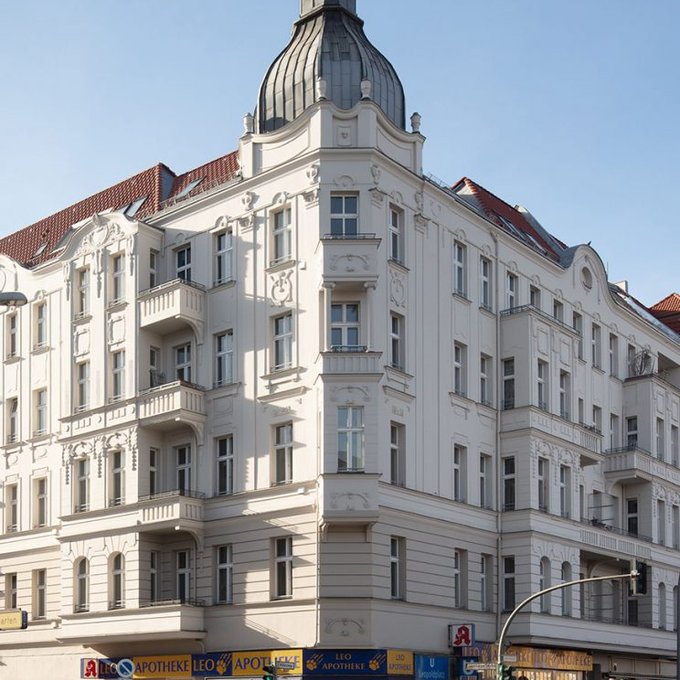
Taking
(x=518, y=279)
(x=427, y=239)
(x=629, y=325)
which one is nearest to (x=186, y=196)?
(x=427, y=239)

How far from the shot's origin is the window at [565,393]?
48.8 m

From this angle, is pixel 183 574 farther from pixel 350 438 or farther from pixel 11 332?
pixel 11 332

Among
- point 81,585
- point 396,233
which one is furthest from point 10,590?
point 396,233

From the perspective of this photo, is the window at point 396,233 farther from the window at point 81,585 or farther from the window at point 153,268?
the window at point 81,585

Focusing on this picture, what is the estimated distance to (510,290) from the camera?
157 ft

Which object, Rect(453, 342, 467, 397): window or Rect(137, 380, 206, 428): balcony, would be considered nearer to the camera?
Rect(137, 380, 206, 428): balcony

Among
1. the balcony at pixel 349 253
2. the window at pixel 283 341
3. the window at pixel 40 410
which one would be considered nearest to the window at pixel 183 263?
the window at pixel 283 341

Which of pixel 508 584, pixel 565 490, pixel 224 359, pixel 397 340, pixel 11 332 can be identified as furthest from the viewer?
pixel 11 332

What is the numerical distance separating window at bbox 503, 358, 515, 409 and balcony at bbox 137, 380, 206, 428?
10468 millimetres

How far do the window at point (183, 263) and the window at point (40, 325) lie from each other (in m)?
6.73

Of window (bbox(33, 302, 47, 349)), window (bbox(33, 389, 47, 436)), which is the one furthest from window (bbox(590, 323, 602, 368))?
window (bbox(33, 389, 47, 436))

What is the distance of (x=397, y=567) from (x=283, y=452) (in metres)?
4.79

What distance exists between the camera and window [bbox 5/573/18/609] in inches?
1919

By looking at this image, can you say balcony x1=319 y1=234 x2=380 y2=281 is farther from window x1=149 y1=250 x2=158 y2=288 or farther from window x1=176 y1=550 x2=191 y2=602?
window x1=176 y1=550 x2=191 y2=602
